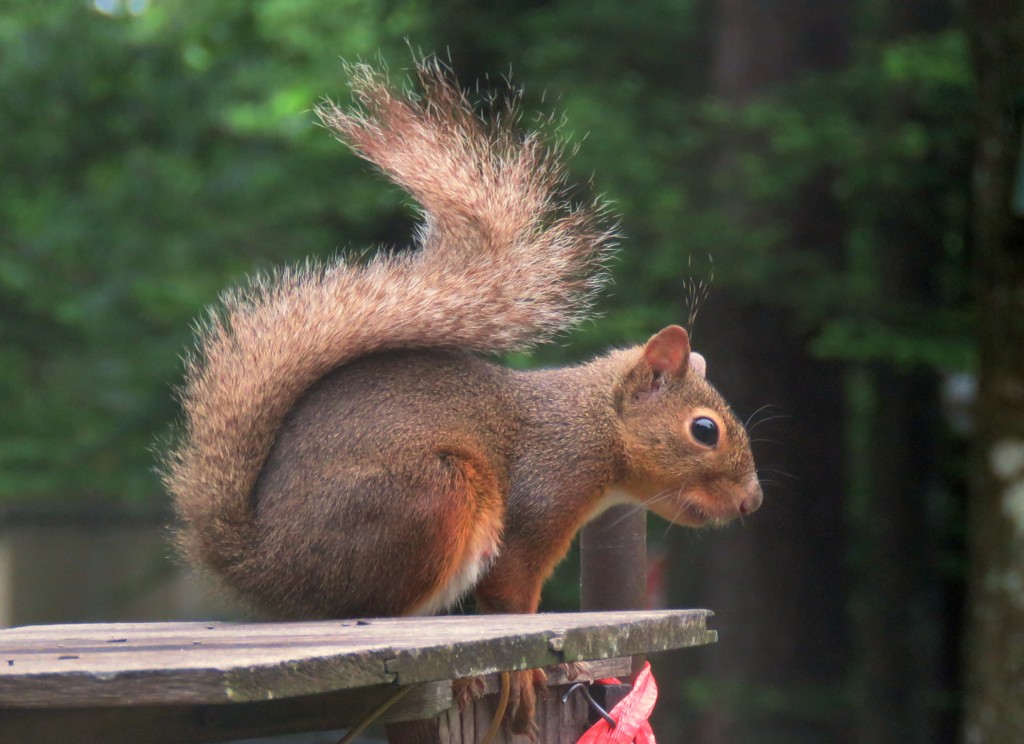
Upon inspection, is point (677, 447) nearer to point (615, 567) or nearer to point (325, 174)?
point (615, 567)

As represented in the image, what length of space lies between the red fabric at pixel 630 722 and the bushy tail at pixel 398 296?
2.02 ft

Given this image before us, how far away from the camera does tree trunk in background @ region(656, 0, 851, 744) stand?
625 cm

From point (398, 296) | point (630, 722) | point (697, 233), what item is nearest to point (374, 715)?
point (630, 722)

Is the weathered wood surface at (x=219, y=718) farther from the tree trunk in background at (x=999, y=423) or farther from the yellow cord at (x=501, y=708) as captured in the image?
the tree trunk in background at (x=999, y=423)

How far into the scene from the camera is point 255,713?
155 centimetres

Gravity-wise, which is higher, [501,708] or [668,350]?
[668,350]

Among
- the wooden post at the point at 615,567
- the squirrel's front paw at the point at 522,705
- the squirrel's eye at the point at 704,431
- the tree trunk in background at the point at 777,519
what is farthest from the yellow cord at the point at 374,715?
the tree trunk in background at the point at 777,519

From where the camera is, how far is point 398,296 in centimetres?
221

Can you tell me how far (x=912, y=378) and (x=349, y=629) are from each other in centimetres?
588

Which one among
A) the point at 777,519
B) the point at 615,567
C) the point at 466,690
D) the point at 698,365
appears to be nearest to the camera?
the point at 466,690

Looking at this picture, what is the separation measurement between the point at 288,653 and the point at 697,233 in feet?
14.7

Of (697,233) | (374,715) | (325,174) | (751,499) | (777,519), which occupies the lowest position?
(374,715)

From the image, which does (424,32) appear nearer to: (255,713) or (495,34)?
(495,34)

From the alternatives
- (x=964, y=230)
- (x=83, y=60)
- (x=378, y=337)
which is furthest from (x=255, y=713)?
(x=83, y=60)
